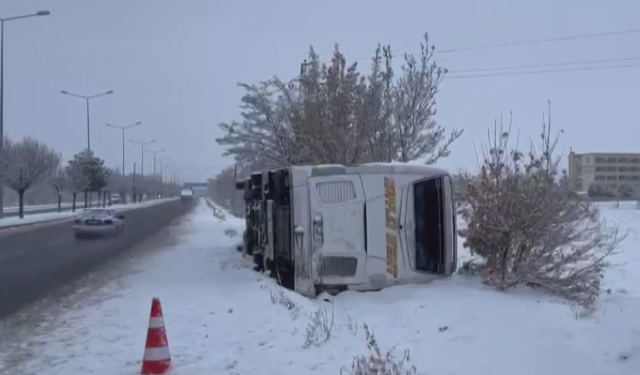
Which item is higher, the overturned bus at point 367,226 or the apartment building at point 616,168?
the apartment building at point 616,168

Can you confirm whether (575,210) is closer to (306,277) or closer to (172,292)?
(306,277)

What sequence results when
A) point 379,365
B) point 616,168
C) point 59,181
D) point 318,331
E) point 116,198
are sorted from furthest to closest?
1. point 116,198
2. point 616,168
3. point 59,181
4. point 318,331
5. point 379,365

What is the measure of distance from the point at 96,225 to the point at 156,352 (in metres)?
28.5

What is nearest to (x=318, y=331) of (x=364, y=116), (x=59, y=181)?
(x=364, y=116)

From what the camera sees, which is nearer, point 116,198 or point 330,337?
point 330,337

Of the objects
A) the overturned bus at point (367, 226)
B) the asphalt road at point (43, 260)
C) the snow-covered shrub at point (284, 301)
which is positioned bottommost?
the asphalt road at point (43, 260)

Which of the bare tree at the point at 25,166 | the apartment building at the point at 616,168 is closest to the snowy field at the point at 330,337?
the bare tree at the point at 25,166

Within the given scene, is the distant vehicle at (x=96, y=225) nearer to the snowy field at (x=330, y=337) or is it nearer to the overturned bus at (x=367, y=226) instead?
the snowy field at (x=330, y=337)

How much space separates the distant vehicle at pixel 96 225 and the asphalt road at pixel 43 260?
0.53 meters

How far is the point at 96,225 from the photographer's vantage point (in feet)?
113

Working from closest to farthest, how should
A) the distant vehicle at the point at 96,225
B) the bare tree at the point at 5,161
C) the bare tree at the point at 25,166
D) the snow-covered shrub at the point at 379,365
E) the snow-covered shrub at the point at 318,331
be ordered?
the snow-covered shrub at the point at 379,365
the snow-covered shrub at the point at 318,331
the distant vehicle at the point at 96,225
the bare tree at the point at 5,161
the bare tree at the point at 25,166

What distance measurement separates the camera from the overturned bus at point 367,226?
12.0 meters

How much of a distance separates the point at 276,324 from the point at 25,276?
10.2 m

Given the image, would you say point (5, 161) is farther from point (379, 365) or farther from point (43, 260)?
point (379, 365)
